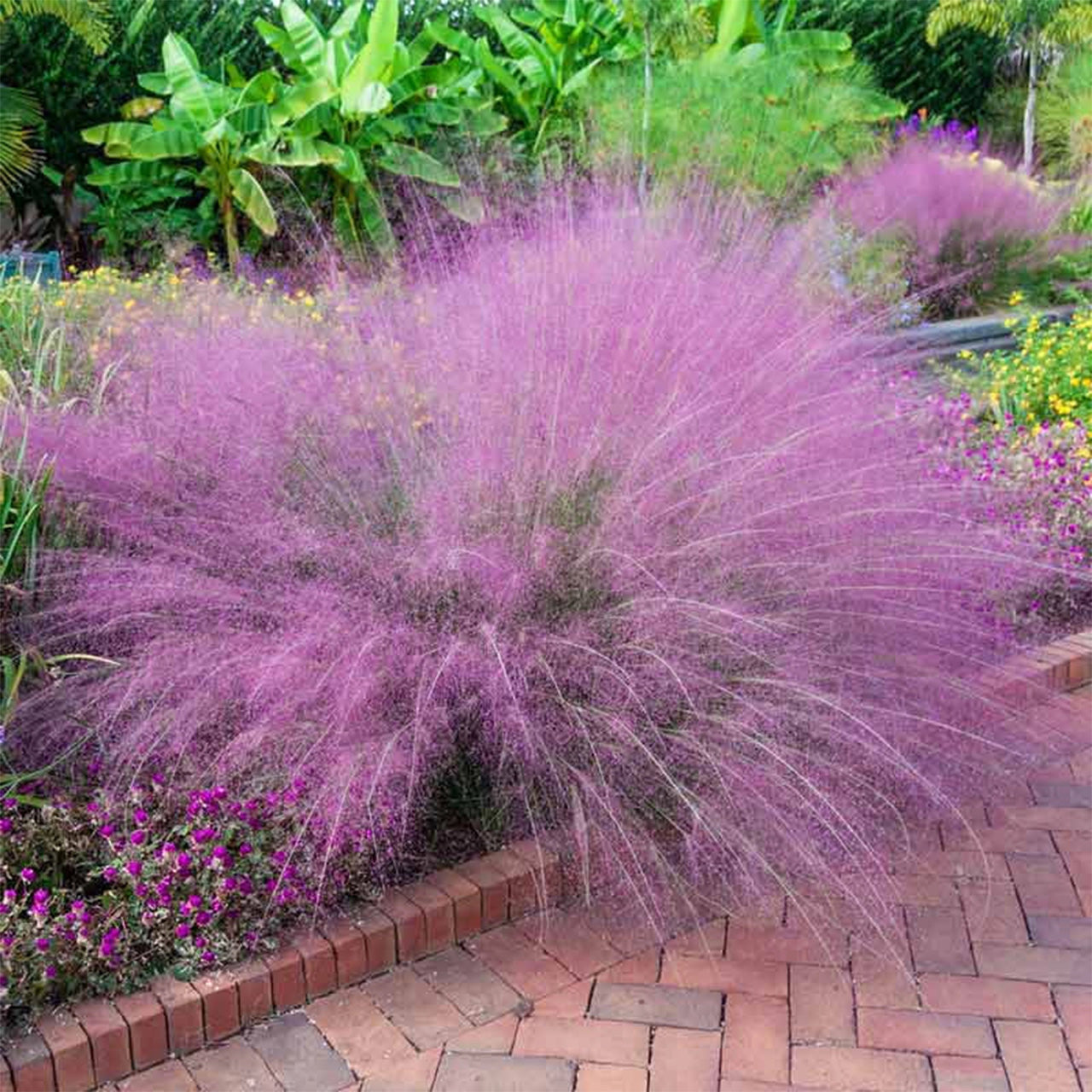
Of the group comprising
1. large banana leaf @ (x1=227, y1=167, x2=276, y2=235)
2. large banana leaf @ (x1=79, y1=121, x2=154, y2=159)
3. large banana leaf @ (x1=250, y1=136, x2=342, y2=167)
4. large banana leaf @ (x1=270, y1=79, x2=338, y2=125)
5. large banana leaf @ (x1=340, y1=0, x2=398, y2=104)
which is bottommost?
large banana leaf @ (x1=227, y1=167, x2=276, y2=235)

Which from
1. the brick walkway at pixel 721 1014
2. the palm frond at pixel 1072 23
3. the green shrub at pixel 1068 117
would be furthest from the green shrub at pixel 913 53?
the brick walkway at pixel 721 1014

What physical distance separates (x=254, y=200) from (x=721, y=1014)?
782cm

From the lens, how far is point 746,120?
8602 millimetres

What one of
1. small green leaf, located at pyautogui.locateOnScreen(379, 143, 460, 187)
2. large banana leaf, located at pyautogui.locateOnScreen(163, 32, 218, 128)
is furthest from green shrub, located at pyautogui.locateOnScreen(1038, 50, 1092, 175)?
large banana leaf, located at pyautogui.locateOnScreen(163, 32, 218, 128)

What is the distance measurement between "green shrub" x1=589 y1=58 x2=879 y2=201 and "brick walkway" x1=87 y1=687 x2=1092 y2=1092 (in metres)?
4.62

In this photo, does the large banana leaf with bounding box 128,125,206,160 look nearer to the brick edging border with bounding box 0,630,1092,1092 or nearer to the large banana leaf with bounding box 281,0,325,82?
the large banana leaf with bounding box 281,0,325,82

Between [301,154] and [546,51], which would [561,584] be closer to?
[301,154]

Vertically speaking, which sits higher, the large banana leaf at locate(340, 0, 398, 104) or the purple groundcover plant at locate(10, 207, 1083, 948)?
the large banana leaf at locate(340, 0, 398, 104)

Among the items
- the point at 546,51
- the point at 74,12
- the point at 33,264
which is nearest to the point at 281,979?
the point at 33,264

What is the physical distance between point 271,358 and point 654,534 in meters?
1.25

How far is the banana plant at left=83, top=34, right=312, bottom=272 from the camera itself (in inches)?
356

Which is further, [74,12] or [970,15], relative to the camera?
[970,15]

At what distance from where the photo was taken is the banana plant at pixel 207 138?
905 cm

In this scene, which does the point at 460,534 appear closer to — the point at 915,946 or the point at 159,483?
the point at 159,483
